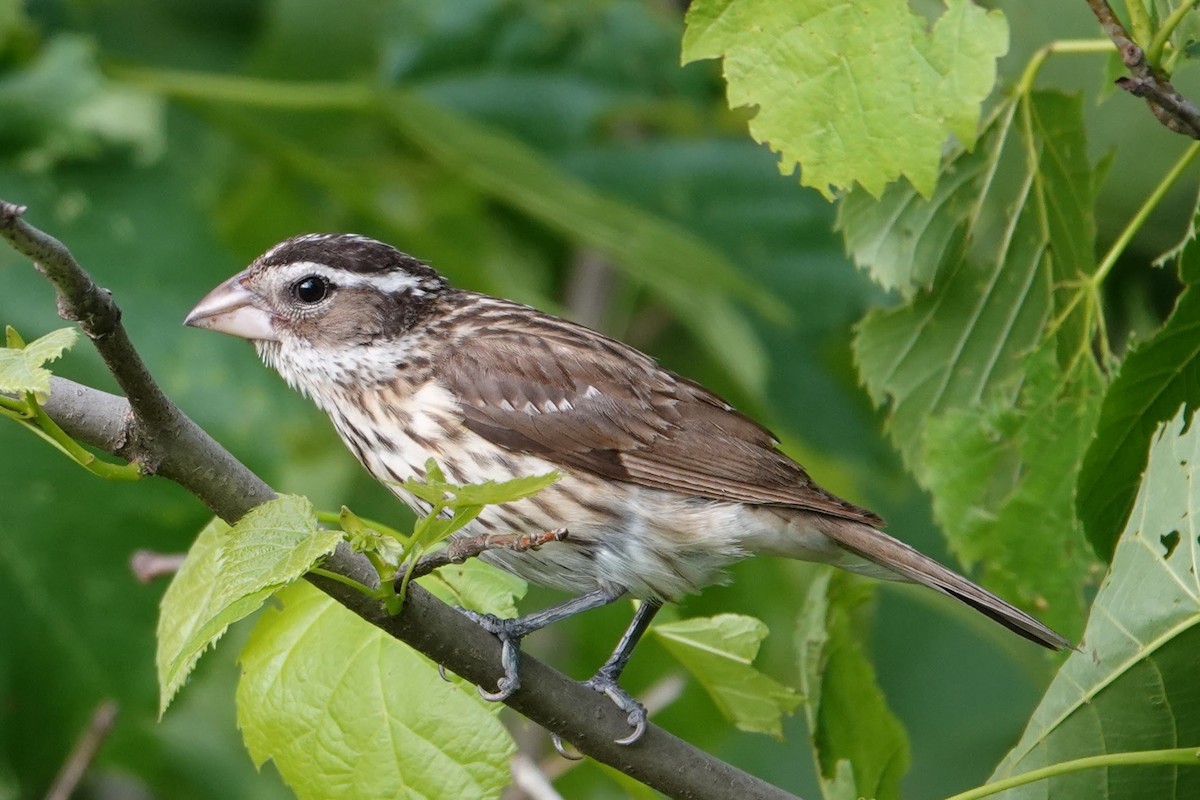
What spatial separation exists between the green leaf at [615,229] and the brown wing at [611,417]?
940 mm

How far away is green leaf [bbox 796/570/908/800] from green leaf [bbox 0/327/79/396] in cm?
189

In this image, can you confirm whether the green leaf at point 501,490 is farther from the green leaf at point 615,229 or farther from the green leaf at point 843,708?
the green leaf at point 615,229

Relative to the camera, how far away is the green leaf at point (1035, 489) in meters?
3.55

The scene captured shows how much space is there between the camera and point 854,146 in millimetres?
3061

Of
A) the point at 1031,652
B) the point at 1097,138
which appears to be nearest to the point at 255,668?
the point at 1031,652

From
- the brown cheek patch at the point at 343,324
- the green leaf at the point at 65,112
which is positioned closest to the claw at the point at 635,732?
the brown cheek patch at the point at 343,324

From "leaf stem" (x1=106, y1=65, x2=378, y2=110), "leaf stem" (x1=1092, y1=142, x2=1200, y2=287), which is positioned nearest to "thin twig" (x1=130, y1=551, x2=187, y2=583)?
"leaf stem" (x1=1092, y1=142, x2=1200, y2=287)

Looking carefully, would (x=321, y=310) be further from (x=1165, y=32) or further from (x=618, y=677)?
(x=1165, y=32)

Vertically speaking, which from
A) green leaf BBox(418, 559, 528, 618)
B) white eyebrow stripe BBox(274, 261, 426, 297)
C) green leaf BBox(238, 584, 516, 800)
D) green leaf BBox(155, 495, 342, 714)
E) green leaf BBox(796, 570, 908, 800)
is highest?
white eyebrow stripe BBox(274, 261, 426, 297)

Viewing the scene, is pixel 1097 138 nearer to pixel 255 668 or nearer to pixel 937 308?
pixel 937 308

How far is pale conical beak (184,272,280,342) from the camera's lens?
15.1ft

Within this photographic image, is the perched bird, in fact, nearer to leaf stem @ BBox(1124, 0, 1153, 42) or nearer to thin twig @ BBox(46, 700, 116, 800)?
thin twig @ BBox(46, 700, 116, 800)

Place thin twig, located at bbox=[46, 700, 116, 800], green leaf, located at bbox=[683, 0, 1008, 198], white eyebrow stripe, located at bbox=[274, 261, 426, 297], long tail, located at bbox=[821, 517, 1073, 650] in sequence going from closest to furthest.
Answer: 1. green leaf, located at bbox=[683, 0, 1008, 198]
2. long tail, located at bbox=[821, 517, 1073, 650]
3. thin twig, located at bbox=[46, 700, 116, 800]
4. white eyebrow stripe, located at bbox=[274, 261, 426, 297]

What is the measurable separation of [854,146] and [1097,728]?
118 cm
